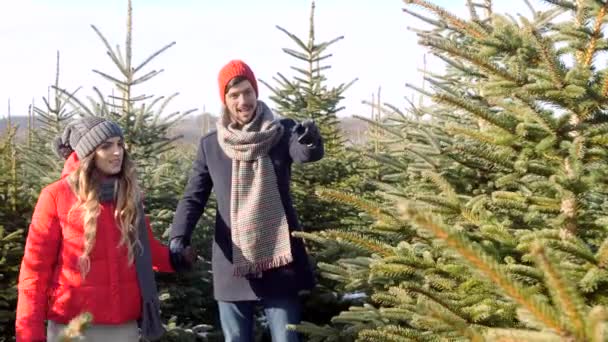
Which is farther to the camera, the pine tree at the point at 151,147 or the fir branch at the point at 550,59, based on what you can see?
the pine tree at the point at 151,147

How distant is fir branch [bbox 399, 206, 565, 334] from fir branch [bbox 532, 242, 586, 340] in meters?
0.02

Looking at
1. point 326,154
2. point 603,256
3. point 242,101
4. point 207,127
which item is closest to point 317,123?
point 326,154

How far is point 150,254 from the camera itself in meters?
3.38

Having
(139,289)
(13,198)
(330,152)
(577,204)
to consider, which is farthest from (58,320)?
(330,152)

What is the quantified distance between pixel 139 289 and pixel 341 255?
1.67 metres

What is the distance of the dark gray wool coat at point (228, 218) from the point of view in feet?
11.8

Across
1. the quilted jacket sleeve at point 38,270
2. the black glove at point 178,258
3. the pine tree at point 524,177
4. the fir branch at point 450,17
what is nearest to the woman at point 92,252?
the quilted jacket sleeve at point 38,270

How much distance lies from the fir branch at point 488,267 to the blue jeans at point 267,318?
2588mm

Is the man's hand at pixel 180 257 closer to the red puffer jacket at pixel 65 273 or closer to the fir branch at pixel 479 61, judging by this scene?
the red puffer jacket at pixel 65 273

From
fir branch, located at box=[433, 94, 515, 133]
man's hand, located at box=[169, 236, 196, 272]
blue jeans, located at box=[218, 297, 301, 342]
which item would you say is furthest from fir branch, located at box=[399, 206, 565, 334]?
man's hand, located at box=[169, 236, 196, 272]

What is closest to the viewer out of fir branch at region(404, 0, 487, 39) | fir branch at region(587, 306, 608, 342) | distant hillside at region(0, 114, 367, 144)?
fir branch at region(587, 306, 608, 342)

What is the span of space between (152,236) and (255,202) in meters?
0.65

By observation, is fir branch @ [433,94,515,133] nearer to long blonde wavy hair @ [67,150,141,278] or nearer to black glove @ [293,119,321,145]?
black glove @ [293,119,321,145]

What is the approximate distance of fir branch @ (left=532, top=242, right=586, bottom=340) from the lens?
39.1 inches
